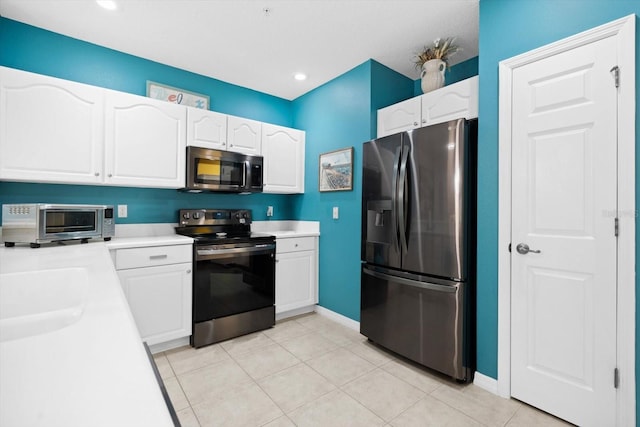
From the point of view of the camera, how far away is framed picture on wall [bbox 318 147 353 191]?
9.95ft

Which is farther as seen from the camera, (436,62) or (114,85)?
(114,85)

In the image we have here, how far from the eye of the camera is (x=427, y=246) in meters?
2.11

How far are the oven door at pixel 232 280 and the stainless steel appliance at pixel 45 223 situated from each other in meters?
0.82

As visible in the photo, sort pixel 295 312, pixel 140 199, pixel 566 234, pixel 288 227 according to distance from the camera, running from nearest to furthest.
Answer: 1. pixel 566 234
2. pixel 140 199
3. pixel 295 312
4. pixel 288 227

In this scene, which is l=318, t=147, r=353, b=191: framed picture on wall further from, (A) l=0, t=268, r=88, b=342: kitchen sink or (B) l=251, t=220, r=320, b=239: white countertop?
(A) l=0, t=268, r=88, b=342: kitchen sink

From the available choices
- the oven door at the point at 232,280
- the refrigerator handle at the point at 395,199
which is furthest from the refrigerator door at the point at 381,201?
the oven door at the point at 232,280

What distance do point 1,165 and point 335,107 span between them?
278 cm

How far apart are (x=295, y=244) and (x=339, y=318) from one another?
0.92m

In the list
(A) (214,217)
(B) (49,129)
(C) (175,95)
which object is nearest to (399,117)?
(A) (214,217)

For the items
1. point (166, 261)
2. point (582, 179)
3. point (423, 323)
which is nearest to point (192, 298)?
point (166, 261)

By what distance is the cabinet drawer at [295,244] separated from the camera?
308cm

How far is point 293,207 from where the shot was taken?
386 cm

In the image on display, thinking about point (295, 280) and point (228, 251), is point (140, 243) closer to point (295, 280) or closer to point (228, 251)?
point (228, 251)

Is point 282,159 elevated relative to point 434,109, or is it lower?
lower
